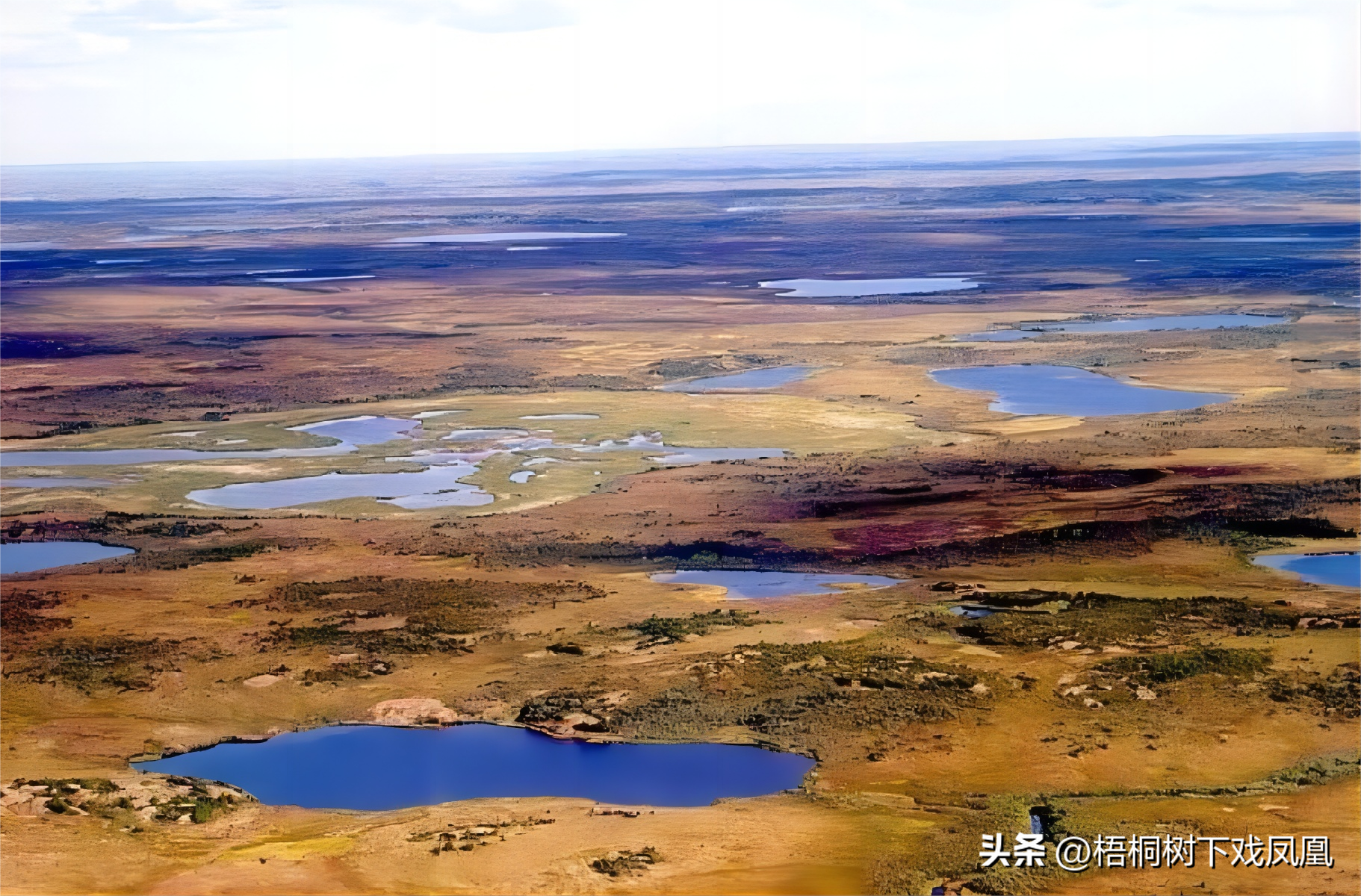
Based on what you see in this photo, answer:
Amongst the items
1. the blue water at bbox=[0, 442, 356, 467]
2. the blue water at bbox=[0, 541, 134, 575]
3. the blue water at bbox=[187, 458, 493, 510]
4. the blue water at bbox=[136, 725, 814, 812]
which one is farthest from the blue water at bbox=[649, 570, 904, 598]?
the blue water at bbox=[0, 442, 356, 467]

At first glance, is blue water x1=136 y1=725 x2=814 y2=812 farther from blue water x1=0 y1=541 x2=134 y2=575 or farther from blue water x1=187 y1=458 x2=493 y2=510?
blue water x1=187 y1=458 x2=493 y2=510

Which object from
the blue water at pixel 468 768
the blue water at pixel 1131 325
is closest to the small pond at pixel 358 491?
the blue water at pixel 468 768

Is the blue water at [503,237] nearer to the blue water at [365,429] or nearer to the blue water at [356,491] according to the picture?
the blue water at [365,429]

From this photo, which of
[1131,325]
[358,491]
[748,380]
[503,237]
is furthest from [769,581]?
[503,237]

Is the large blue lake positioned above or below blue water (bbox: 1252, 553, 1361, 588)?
above

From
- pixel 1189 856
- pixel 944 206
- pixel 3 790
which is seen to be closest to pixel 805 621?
pixel 1189 856

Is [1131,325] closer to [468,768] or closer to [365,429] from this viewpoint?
[365,429]
